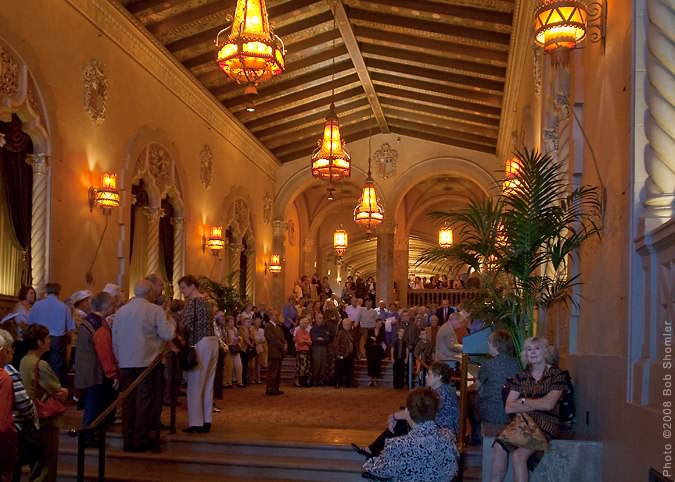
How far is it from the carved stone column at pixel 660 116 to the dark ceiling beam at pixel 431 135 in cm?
1858

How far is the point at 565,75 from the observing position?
→ 809cm

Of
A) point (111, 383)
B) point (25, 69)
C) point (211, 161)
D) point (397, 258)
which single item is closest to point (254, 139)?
point (211, 161)

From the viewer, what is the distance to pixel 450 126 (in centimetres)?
2248

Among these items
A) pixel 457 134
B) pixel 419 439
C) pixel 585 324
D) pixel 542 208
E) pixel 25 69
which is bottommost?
pixel 419 439

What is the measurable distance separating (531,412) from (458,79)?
1345cm

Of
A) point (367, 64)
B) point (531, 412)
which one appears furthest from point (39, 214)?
point (367, 64)

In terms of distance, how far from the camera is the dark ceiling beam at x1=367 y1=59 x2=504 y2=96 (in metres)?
18.3

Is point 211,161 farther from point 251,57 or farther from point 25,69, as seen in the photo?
point 251,57

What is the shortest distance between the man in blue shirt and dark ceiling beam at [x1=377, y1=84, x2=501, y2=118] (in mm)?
11863

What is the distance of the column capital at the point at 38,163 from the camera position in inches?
463

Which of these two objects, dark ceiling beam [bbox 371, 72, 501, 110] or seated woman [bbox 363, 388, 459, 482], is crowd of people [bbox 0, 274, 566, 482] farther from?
dark ceiling beam [bbox 371, 72, 501, 110]

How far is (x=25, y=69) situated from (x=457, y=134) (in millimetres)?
14347

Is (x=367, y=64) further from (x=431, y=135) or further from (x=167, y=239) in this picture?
(x=167, y=239)

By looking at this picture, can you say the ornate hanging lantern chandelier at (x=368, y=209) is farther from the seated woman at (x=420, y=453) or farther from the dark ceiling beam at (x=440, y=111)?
the seated woman at (x=420, y=453)
